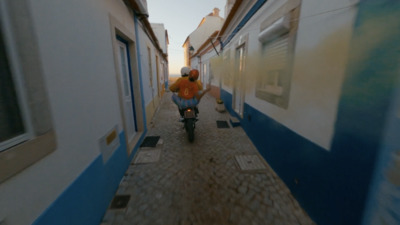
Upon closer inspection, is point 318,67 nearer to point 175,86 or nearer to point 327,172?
point 327,172

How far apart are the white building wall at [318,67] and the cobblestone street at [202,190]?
107cm

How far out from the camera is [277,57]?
2.91 metres

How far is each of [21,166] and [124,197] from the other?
1.65 metres

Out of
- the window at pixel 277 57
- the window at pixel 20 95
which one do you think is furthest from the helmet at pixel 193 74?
the window at pixel 20 95

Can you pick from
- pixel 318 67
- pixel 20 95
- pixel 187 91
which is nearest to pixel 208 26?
pixel 187 91

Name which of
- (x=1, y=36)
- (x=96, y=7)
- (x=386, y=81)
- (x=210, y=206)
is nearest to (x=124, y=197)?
(x=210, y=206)

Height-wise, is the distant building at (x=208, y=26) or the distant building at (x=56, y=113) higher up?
the distant building at (x=208, y=26)

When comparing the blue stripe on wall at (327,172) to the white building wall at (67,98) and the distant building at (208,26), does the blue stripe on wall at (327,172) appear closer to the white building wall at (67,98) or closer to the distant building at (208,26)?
the white building wall at (67,98)

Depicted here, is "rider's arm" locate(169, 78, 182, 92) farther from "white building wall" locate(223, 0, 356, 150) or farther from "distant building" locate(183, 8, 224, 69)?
"distant building" locate(183, 8, 224, 69)

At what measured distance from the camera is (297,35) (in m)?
2.26

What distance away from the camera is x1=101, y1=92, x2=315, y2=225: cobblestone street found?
6.68ft

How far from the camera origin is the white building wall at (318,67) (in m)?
1.57

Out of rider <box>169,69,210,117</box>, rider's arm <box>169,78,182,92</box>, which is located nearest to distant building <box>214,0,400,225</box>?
rider <box>169,69,210,117</box>

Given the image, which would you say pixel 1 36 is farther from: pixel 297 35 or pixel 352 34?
pixel 297 35
